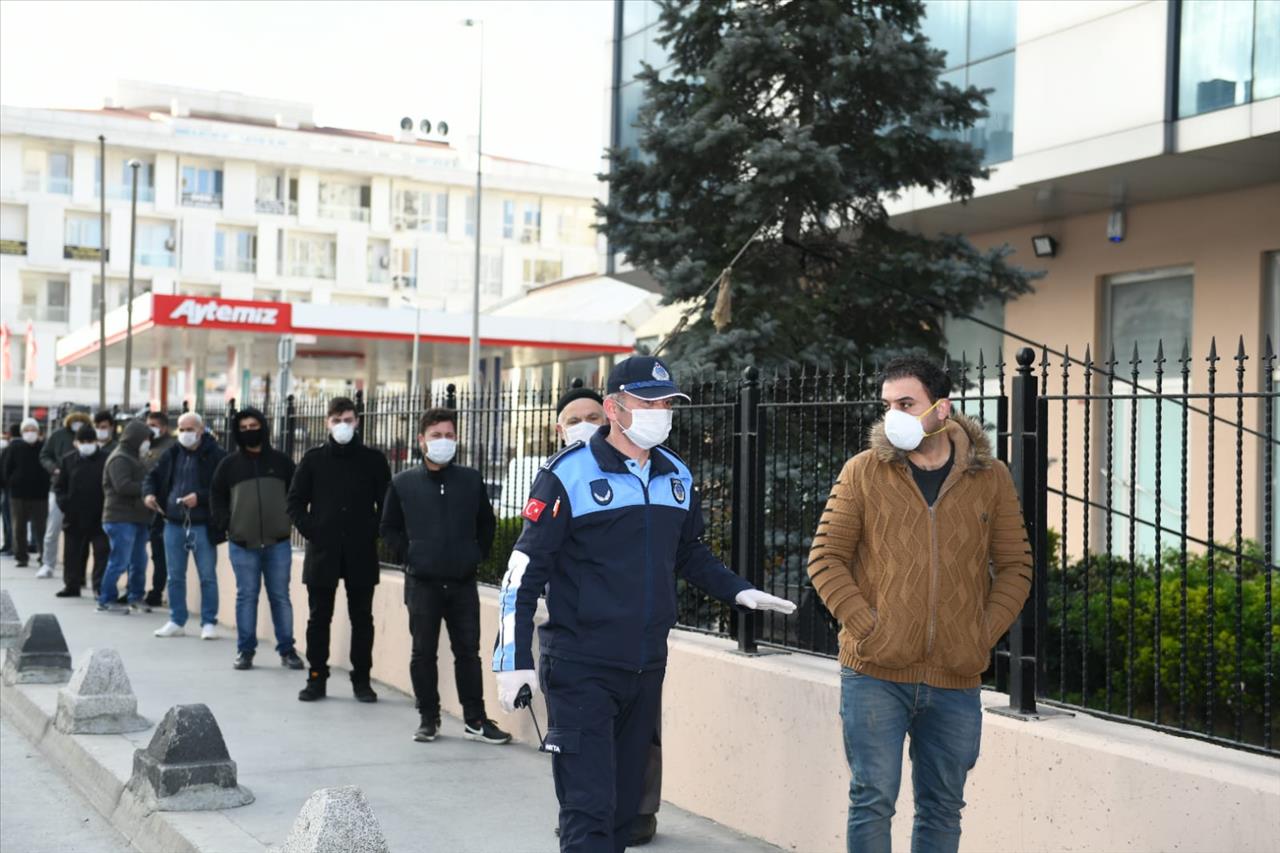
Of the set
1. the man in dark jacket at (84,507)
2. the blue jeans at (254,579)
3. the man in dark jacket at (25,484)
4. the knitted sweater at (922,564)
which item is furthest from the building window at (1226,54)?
the man in dark jacket at (25,484)

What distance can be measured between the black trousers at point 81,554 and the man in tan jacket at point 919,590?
12.7 metres

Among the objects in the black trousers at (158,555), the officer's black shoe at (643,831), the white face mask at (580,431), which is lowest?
the officer's black shoe at (643,831)

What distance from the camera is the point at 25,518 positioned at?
63.6ft

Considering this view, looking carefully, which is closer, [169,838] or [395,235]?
[169,838]

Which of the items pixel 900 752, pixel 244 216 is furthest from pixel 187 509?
pixel 244 216

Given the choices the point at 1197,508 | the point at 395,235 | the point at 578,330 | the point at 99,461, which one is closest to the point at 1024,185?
the point at 1197,508

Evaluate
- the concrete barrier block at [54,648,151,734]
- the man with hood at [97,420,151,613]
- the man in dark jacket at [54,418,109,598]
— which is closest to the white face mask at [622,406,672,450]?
the concrete barrier block at [54,648,151,734]

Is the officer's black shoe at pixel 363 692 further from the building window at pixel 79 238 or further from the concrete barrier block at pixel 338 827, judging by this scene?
the building window at pixel 79 238

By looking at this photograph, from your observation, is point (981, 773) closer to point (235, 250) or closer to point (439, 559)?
point (439, 559)

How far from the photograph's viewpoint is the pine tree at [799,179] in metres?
11.0

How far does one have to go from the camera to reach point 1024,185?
50.3 ft

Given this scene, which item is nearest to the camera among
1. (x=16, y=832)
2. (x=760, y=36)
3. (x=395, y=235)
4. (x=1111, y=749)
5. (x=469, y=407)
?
(x=1111, y=749)

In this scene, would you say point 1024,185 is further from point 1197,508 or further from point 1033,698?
point 1033,698

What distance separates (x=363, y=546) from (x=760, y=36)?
4881 mm
